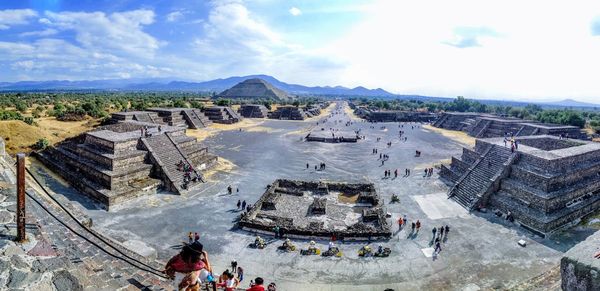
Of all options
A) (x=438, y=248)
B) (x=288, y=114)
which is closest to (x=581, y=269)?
(x=438, y=248)

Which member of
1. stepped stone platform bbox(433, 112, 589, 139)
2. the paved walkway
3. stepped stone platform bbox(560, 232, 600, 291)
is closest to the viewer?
the paved walkway

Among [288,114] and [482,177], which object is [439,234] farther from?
[288,114]

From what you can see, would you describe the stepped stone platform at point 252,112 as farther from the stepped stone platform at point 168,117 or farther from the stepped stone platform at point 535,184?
the stepped stone platform at point 535,184

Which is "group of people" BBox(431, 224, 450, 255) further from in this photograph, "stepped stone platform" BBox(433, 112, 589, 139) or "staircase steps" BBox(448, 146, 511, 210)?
"stepped stone platform" BBox(433, 112, 589, 139)

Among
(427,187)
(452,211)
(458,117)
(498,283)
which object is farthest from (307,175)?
(458,117)

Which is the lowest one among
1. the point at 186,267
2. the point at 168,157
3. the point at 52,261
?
the point at 168,157

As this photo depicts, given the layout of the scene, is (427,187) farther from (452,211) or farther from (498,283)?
(498,283)

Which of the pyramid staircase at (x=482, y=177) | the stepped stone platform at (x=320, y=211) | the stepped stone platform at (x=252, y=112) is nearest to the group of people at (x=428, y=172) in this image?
the pyramid staircase at (x=482, y=177)

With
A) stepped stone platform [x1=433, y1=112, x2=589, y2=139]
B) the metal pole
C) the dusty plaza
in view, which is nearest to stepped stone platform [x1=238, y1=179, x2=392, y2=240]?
the dusty plaza
